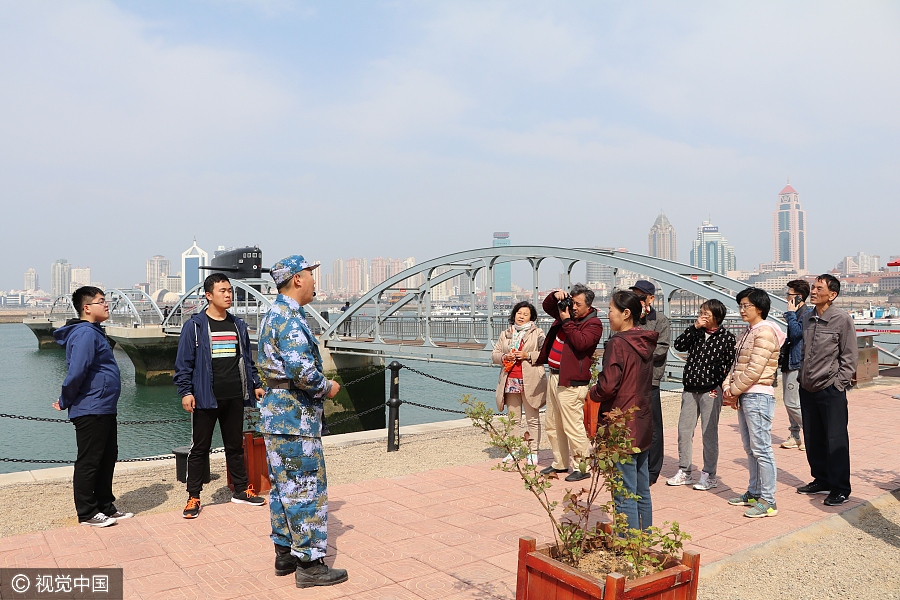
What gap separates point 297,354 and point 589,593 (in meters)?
1.89

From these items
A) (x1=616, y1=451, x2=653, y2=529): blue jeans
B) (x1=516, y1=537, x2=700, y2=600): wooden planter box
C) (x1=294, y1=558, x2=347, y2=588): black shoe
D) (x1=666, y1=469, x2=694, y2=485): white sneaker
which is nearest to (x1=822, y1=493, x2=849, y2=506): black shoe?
(x1=666, y1=469, x2=694, y2=485): white sneaker

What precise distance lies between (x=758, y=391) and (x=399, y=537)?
8.88ft

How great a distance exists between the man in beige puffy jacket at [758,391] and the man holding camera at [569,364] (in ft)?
3.49

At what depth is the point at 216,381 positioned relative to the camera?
5082 millimetres

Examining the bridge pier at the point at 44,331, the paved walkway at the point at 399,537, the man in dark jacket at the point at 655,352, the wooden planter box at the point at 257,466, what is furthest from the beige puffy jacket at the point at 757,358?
the bridge pier at the point at 44,331

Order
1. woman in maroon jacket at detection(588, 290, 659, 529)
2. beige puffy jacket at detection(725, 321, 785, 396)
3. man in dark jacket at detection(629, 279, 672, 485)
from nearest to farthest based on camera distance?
woman in maroon jacket at detection(588, 290, 659, 529) → beige puffy jacket at detection(725, 321, 785, 396) → man in dark jacket at detection(629, 279, 672, 485)

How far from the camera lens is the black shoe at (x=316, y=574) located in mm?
3500

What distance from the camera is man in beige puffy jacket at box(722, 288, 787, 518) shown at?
475 centimetres

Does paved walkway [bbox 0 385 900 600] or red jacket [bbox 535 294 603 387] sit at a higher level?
red jacket [bbox 535 294 603 387]

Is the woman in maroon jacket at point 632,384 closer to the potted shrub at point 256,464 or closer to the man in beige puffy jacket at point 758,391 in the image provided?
the man in beige puffy jacket at point 758,391

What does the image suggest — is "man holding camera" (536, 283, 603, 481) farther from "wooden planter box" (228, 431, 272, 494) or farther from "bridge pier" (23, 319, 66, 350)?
"bridge pier" (23, 319, 66, 350)

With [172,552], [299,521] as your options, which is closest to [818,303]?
[299,521]

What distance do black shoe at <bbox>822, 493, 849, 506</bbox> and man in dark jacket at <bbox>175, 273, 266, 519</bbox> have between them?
4.22 metres

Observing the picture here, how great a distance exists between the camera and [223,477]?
241 inches
